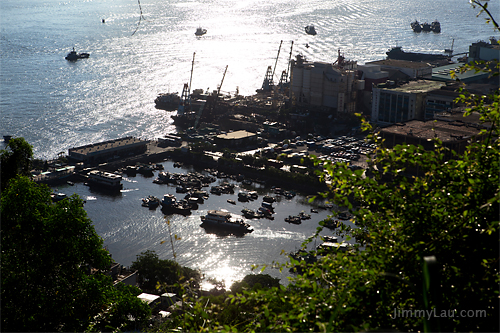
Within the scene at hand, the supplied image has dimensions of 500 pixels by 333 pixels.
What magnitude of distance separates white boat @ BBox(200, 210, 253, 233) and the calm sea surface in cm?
27

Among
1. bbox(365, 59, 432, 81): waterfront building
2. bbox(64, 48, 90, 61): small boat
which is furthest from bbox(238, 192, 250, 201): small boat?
bbox(64, 48, 90, 61): small boat

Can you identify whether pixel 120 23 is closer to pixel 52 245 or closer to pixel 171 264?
pixel 171 264

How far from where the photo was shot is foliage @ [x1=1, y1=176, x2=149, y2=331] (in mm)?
3086

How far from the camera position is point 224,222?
35.0 ft

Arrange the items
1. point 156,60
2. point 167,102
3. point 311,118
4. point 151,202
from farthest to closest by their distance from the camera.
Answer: point 156,60 < point 167,102 < point 311,118 < point 151,202

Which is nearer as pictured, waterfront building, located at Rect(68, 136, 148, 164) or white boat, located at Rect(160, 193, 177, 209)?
white boat, located at Rect(160, 193, 177, 209)

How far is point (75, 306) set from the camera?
3.32m

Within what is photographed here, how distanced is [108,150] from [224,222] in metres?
6.01

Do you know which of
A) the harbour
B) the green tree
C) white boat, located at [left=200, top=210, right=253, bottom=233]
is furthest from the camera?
white boat, located at [left=200, top=210, right=253, bottom=233]

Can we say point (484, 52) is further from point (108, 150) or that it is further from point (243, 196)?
point (108, 150)

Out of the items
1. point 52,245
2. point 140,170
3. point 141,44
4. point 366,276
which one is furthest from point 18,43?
point 366,276

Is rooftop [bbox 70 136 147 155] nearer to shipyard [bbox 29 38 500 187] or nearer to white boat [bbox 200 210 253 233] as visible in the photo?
shipyard [bbox 29 38 500 187]

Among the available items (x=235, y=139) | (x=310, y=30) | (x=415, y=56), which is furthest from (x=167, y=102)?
(x=310, y=30)

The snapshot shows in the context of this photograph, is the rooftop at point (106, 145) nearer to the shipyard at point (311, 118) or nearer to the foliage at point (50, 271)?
the shipyard at point (311, 118)
